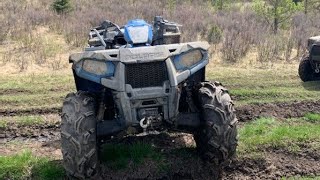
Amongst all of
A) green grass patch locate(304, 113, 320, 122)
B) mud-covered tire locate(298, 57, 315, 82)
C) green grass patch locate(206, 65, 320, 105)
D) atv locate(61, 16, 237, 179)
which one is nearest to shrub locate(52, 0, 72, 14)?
green grass patch locate(206, 65, 320, 105)

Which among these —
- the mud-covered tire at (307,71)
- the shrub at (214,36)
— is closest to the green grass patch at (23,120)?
the mud-covered tire at (307,71)

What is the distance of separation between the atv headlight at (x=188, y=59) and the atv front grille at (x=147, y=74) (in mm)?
195

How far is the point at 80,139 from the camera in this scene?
15.3ft

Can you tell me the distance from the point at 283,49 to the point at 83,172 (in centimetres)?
1147

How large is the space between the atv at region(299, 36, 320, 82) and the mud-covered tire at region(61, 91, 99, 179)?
674cm

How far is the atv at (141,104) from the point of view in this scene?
469 cm

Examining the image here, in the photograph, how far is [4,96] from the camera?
951 centimetres

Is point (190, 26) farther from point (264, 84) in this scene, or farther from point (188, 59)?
point (188, 59)

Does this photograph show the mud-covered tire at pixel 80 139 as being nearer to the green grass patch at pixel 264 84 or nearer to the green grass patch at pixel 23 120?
the green grass patch at pixel 23 120

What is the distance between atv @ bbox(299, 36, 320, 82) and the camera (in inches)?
399

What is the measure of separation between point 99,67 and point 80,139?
0.76m

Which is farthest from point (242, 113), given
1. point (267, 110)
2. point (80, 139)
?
point (80, 139)

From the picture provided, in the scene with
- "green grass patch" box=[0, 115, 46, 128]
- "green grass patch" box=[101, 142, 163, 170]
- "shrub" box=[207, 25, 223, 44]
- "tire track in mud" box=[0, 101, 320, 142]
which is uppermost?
"shrub" box=[207, 25, 223, 44]

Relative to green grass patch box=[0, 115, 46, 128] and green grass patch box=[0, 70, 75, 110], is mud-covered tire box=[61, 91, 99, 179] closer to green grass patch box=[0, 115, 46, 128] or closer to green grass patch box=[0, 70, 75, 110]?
green grass patch box=[0, 115, 46, 128]
